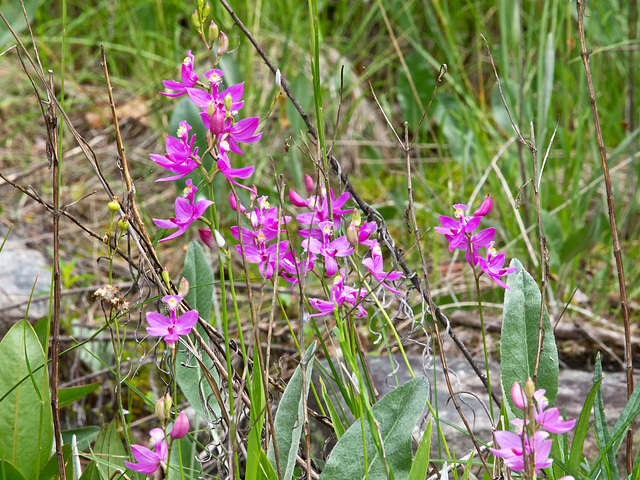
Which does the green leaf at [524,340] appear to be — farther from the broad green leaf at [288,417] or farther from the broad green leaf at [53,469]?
the broad green leaf at [53,469]

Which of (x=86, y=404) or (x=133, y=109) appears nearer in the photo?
(x=86, y=404)

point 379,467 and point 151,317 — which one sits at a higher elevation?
point 151,317

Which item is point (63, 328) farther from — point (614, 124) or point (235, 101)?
point (614, 124)

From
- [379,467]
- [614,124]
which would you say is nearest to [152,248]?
[379,467]

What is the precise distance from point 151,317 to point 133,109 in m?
2.49

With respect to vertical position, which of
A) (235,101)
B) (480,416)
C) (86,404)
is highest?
(235,101)

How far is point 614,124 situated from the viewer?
2.30 metres

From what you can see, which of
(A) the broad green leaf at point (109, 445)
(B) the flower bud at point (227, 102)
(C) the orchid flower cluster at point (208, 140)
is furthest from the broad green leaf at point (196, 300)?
(B) the flower bud at point (227, 102)

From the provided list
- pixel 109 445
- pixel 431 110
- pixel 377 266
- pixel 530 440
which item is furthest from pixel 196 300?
pixel 431 110

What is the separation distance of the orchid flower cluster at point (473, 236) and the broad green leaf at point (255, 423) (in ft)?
0.90

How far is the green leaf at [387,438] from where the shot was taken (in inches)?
30.2

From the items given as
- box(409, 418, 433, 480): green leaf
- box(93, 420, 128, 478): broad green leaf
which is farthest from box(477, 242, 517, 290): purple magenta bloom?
box(93, 420, 128, 478): broad green leaf

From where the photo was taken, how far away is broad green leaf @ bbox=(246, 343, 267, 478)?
27.1 inches

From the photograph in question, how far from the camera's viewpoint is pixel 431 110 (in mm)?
2441
